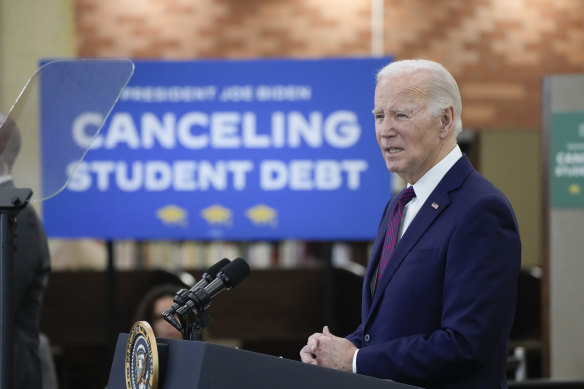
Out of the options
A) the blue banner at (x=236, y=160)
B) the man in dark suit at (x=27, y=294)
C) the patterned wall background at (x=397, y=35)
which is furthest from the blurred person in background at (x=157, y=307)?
the patterned wall background at (x=397, y=35)

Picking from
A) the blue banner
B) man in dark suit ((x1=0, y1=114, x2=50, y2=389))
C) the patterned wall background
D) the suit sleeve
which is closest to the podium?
the suit sleeve

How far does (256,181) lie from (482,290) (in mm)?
2781

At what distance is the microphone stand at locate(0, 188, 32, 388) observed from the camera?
1.57m

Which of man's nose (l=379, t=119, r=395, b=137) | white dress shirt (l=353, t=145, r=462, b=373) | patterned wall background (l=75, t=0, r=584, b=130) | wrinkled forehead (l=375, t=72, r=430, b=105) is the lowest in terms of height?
white dress shirt (l=353, t=145, r=462, b=373)

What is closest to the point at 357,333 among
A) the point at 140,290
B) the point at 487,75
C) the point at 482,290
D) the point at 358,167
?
the point at 482,290

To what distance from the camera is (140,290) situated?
5230 millimetres

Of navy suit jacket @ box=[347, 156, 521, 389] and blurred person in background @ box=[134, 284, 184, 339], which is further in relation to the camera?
blurred person in background @ box=[134, 284, 184, 339]

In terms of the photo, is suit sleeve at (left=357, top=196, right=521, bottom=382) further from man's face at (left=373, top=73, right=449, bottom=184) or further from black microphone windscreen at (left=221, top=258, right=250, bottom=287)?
black microphone windscreen at (left=221, top=258, right=250, bottom=287)

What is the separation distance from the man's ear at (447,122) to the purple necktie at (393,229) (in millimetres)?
147

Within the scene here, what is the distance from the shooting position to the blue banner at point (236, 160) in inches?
170

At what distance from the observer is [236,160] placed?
4.35 metres

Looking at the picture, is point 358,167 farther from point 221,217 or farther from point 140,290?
point 140,290

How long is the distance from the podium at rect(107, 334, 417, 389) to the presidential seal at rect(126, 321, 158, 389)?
2 centimetres

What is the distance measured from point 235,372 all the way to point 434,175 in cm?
64
